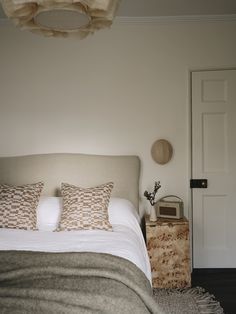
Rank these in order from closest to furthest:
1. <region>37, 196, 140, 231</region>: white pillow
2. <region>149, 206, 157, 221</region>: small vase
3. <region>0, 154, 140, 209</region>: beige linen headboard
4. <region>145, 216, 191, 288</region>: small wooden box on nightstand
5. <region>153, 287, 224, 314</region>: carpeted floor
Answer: <region>153, 287, 224, 314</region>: carpeted floor
<region>37, 196, 140, 231</region>: white pillow
<region>145, 216, 191, 288</region>: small wooden box on nightstand
<region>149, 206, 157, 221</region>: small vase
<region>0, 154, 140, 209</region>: beige linen headboard

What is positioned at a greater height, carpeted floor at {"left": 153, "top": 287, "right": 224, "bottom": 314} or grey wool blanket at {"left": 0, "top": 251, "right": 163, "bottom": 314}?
grey wool blanket at {"left": 0, "top": 251, "right": 163, "bottom": 314}


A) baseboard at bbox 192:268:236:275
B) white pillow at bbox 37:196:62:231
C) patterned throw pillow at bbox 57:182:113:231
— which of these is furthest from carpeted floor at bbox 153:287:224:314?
white pillow at bbox 37:196:62:231

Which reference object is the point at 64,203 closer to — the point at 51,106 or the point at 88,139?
the point at 88,139

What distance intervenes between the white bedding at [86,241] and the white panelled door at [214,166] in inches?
40.5

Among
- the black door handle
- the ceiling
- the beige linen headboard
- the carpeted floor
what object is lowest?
the carpeted floor

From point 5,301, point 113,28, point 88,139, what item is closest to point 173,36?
point 113,28

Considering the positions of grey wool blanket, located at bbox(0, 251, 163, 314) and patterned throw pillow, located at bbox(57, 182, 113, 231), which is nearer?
grey wool blanket, located at bbox(0, 251, 163, 314)

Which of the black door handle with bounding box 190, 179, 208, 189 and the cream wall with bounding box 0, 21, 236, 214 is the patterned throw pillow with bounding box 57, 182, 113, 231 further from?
the black door handle with bounding box 190, 179, 208, 189

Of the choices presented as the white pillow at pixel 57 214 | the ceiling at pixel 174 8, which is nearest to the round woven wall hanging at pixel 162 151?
the white pillow at pixel 57 214

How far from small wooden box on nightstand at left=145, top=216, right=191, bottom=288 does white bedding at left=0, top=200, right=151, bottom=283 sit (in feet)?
1.20

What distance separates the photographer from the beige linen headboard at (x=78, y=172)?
3.07m

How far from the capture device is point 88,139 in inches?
126

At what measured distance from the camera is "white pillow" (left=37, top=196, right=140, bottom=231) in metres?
2.58

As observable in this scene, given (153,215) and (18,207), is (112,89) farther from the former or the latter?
(18,207)
